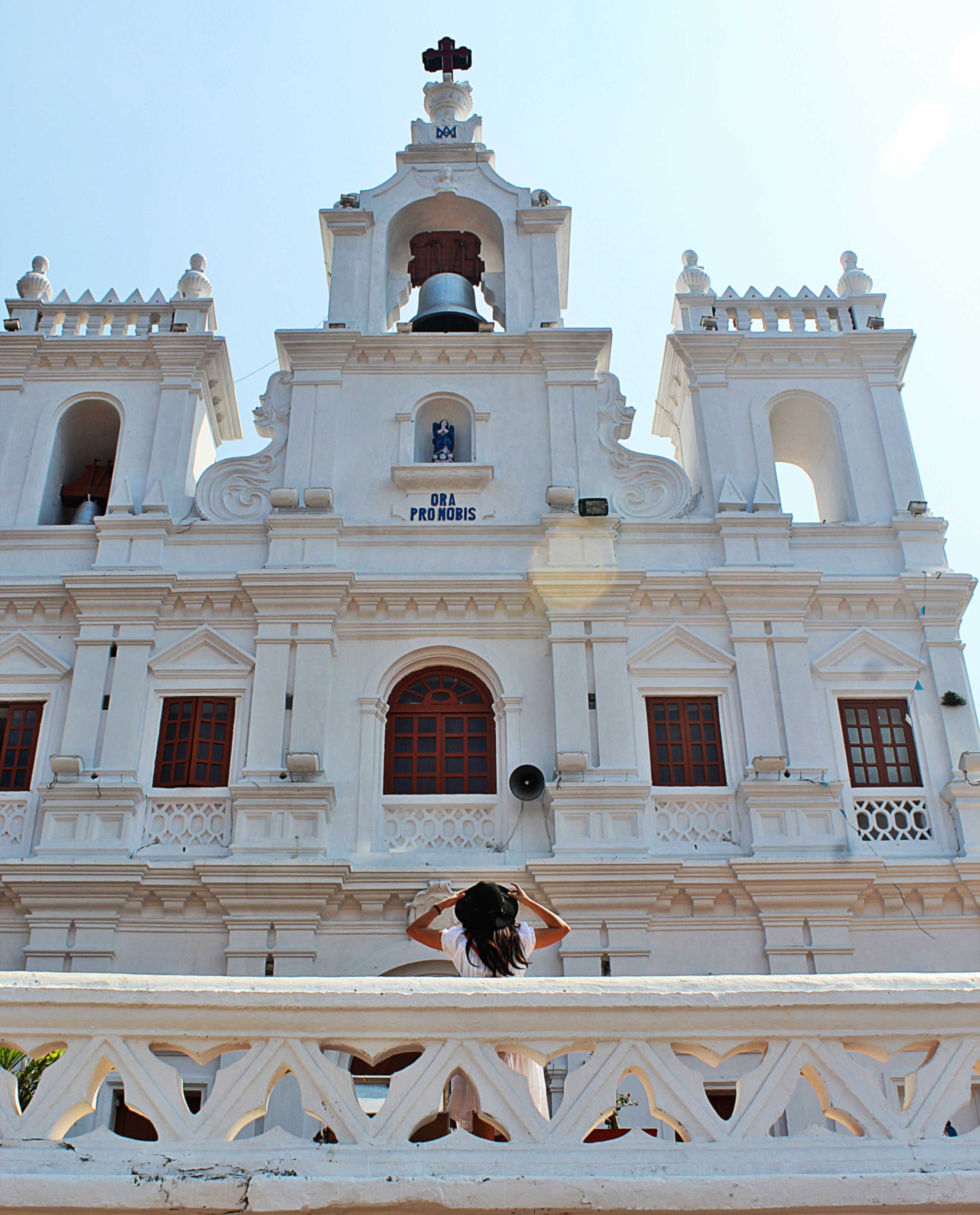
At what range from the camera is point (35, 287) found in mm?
17828

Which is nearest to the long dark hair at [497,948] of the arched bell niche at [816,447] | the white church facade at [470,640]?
the white church facade at [470,640]

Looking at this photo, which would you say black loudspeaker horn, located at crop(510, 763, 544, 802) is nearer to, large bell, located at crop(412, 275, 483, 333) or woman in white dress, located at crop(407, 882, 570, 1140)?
large bell, located at crop(412, 275, 483, 333)

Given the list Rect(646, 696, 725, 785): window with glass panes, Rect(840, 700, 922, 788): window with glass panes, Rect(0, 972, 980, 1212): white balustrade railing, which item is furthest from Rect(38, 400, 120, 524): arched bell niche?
Rect(0, 972, 980, 1212): white balustrade railing

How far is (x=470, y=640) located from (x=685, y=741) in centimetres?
286

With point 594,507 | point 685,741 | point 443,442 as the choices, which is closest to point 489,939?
point 685,741

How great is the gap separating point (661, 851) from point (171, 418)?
344 inches

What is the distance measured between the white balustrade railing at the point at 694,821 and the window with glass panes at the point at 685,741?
9.9 inches

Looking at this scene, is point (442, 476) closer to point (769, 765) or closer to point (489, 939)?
point (769, 765)

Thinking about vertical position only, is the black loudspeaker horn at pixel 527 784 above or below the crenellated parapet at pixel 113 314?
below

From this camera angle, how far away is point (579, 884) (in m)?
12.9

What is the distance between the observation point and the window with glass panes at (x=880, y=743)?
1420 centimetres

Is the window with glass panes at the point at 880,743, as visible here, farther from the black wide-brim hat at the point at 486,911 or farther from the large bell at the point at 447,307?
the black wide-brim hat at the point at 486,911

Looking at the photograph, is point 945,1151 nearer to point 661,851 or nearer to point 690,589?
point 661,851

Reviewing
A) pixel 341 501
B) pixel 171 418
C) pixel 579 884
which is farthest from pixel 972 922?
pixel 171 418
